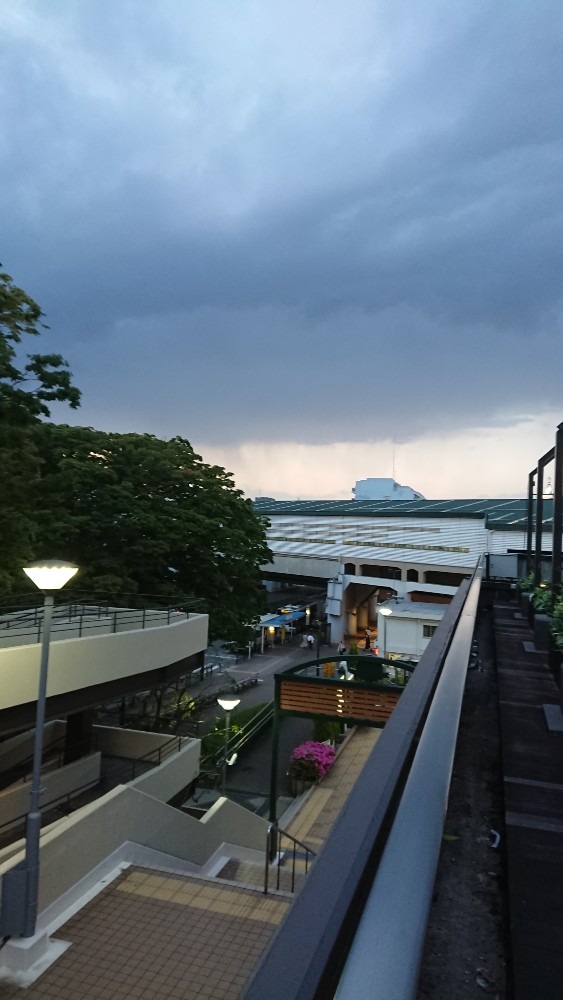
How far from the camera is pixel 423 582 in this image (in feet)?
152

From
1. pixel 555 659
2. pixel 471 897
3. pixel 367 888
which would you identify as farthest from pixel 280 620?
pixel 367 888

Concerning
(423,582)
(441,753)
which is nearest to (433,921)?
(441,753)

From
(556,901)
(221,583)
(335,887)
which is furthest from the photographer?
(221,583)

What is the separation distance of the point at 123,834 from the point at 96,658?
345 centimetres

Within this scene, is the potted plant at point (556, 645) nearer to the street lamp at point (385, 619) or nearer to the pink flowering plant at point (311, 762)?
the pink flowering plant at point (311, 762)

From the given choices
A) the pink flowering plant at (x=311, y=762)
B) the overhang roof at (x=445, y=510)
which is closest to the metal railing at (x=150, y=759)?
the pink flowering plant at (x=311, y=762)

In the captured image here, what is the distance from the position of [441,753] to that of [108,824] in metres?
10.4

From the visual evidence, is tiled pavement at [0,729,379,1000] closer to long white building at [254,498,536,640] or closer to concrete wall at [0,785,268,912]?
concrete wall at [0,785,268,912]

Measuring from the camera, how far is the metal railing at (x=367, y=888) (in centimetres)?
78

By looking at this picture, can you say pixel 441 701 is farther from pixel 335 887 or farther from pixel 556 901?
pixel 335 887

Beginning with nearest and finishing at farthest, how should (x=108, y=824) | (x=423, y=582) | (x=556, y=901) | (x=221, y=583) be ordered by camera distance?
(x=556, y=901)
(x=108, y=824)
(x=221, y=583)
(x=423, y=582)

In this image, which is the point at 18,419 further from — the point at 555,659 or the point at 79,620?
the point at 555,659

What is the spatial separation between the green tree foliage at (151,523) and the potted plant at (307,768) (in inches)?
184

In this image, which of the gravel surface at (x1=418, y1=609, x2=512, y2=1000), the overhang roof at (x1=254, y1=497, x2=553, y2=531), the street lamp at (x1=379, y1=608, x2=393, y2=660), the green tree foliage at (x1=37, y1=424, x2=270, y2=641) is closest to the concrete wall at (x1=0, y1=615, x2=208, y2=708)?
the green tree foliage at (x1=37, y1=424, x2=270, y2=641)
